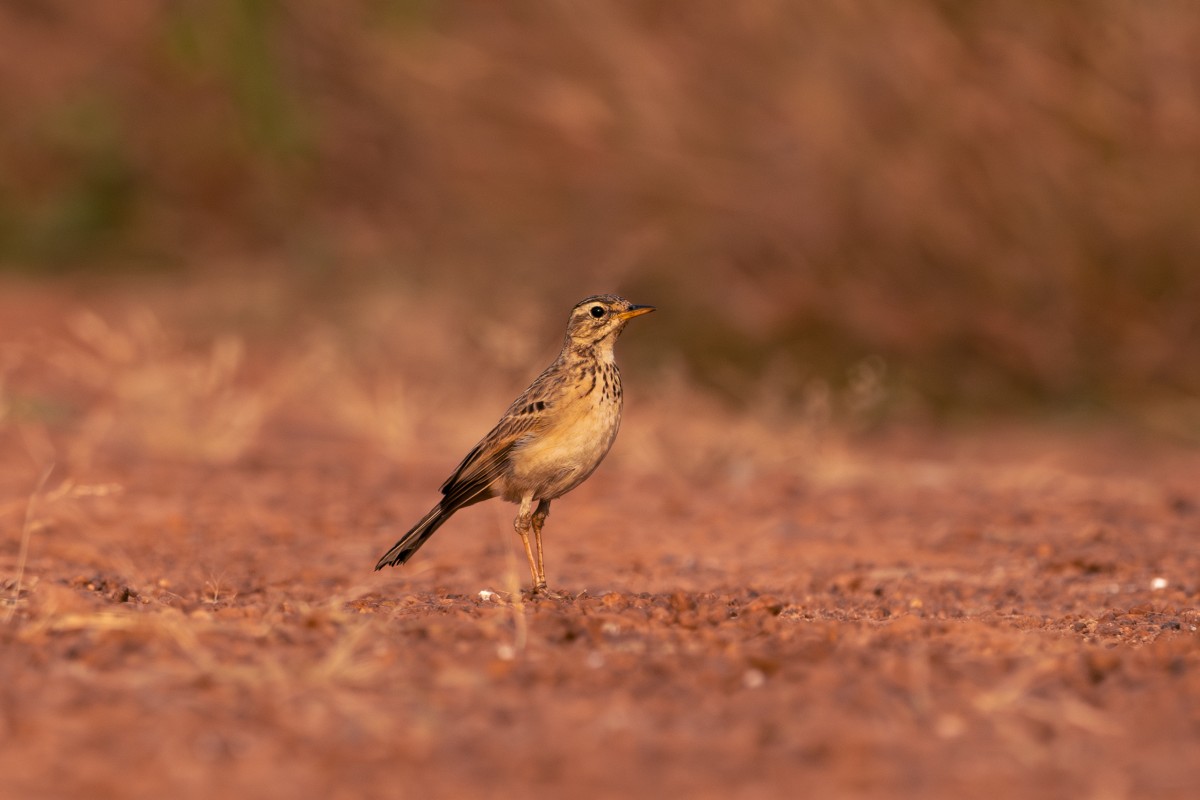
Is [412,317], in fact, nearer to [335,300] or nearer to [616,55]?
[335,300]

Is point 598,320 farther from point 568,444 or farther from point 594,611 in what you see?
point 594,611

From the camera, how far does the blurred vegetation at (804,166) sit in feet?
32.5

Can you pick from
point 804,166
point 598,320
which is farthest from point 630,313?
point 804,166

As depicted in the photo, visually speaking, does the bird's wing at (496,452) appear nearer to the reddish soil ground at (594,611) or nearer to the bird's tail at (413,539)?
the bird's tail at (413,539)

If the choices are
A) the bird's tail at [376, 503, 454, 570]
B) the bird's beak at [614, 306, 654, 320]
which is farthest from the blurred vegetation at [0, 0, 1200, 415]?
the bird's tail at [376, 503, 454, 570]

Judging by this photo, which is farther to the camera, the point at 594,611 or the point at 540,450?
the point at 540,450

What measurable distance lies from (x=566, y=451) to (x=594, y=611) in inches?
36.7

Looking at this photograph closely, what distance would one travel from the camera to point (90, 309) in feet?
44.8

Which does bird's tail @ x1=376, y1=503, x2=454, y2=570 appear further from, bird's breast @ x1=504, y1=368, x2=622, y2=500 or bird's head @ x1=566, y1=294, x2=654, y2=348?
bird's head @ x1=566, y1=294, x2=654, y2=348

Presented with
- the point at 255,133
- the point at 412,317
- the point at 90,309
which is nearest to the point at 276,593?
the point at 412,317

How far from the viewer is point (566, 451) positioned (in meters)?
5.40

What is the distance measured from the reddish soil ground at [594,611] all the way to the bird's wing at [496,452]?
0.93 ft

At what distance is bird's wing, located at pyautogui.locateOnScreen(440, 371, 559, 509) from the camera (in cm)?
551

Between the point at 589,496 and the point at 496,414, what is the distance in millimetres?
2275
